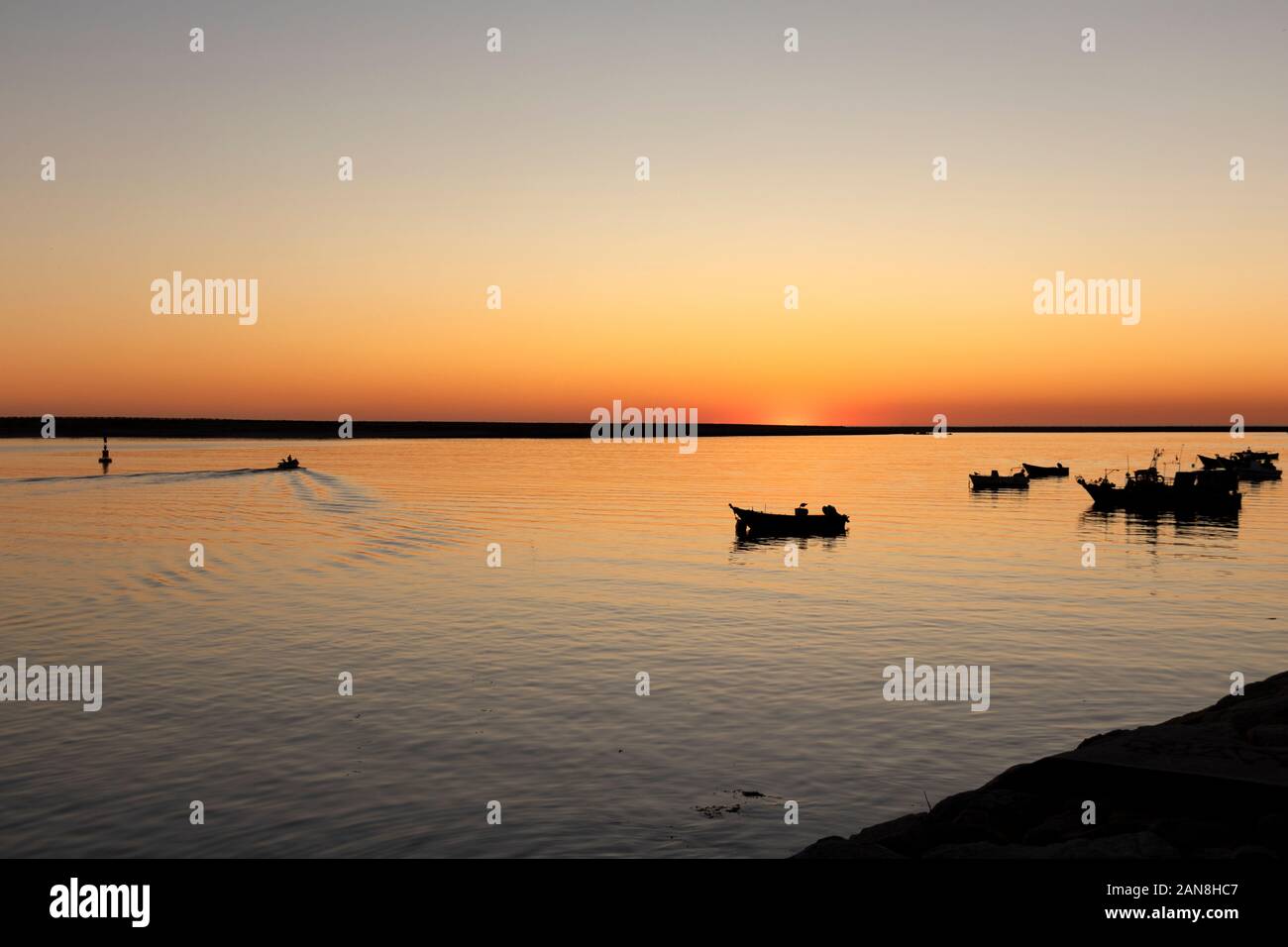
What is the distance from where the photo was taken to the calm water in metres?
18.5

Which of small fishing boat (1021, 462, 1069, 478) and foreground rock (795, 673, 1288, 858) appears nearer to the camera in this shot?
foreground rock (795, 673, 1288, 858)

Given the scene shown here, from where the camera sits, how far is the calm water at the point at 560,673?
60.6ft

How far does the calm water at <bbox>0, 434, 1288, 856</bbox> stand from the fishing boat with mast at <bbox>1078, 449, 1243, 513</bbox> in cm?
2712

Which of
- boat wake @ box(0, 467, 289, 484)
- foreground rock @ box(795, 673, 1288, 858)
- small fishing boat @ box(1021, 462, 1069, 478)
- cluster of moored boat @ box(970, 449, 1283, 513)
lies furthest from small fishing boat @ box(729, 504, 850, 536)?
small fishing boat @ box(1021, 462, 1069, 478)

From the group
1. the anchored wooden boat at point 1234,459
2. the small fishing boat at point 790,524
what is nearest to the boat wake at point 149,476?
the small fishing boat at point 790,524

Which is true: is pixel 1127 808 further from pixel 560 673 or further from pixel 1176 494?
pixel 1176 494

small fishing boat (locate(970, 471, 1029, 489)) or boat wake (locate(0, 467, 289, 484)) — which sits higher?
boat wake (locate(0, 467, 289, 484))

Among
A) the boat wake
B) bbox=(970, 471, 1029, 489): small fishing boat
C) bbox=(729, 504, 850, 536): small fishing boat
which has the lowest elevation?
bbox=(729, 504, 850, 536): small fishing boat

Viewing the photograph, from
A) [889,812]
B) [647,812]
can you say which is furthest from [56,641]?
[889,812]

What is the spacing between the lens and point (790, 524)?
7431cm

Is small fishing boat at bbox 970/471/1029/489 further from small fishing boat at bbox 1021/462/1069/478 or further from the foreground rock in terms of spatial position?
the foreground rock

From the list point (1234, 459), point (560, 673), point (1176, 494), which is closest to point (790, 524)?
point (1176, 494)

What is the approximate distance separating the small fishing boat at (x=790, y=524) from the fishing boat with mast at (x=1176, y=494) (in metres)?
34.0

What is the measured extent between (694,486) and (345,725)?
360ft
